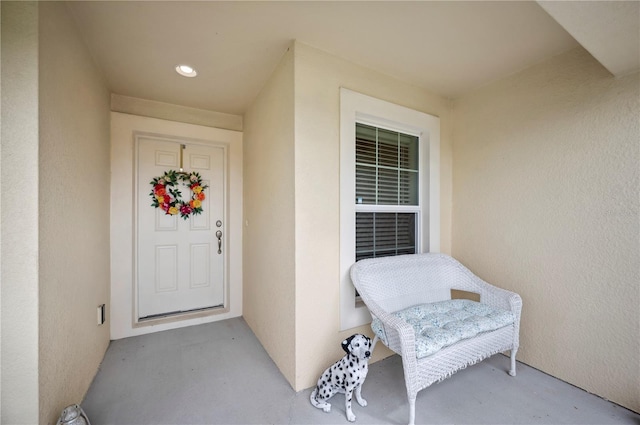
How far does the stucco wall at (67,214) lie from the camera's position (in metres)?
1.20

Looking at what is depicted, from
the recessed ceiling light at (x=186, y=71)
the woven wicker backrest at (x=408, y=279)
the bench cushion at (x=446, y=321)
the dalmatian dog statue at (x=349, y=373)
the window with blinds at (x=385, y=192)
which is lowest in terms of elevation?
the dalmatian dog statue at (x=349, y=373)

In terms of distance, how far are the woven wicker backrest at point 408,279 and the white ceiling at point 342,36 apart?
1.58 m

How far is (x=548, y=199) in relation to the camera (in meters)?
1.92

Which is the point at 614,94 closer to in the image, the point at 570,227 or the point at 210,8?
the point at 570,227

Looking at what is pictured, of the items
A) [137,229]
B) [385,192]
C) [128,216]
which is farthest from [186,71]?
[385,192]

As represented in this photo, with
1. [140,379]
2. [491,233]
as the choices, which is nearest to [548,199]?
[491,233]

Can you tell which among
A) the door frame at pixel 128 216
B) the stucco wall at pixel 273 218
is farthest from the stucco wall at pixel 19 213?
the door frame at pixel 128 216

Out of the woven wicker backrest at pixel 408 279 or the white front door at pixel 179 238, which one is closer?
the woven wicker backrest at pixel 408 279

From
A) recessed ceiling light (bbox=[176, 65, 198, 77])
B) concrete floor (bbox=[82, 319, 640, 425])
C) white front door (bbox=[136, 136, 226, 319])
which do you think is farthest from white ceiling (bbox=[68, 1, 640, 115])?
concrete floor (bbox=[82, 319, 640, 425])

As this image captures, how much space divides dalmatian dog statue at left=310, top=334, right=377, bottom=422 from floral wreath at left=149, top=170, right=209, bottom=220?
88.1 inches

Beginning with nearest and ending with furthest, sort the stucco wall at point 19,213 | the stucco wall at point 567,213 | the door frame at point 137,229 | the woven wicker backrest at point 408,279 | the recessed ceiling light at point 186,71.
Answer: the stucco wall at point 19,213
the stucco wall at point 567,213
the woven wicker backrest at point 408,279
the recessed ceiling light at point 186,71
the door frame at point 137,229

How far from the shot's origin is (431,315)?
186 cm

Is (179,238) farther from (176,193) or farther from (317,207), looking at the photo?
(317,207)

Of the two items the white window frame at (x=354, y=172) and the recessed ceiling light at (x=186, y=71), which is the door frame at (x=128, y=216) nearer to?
the recessed ceiling light at (x=186, y=71)
